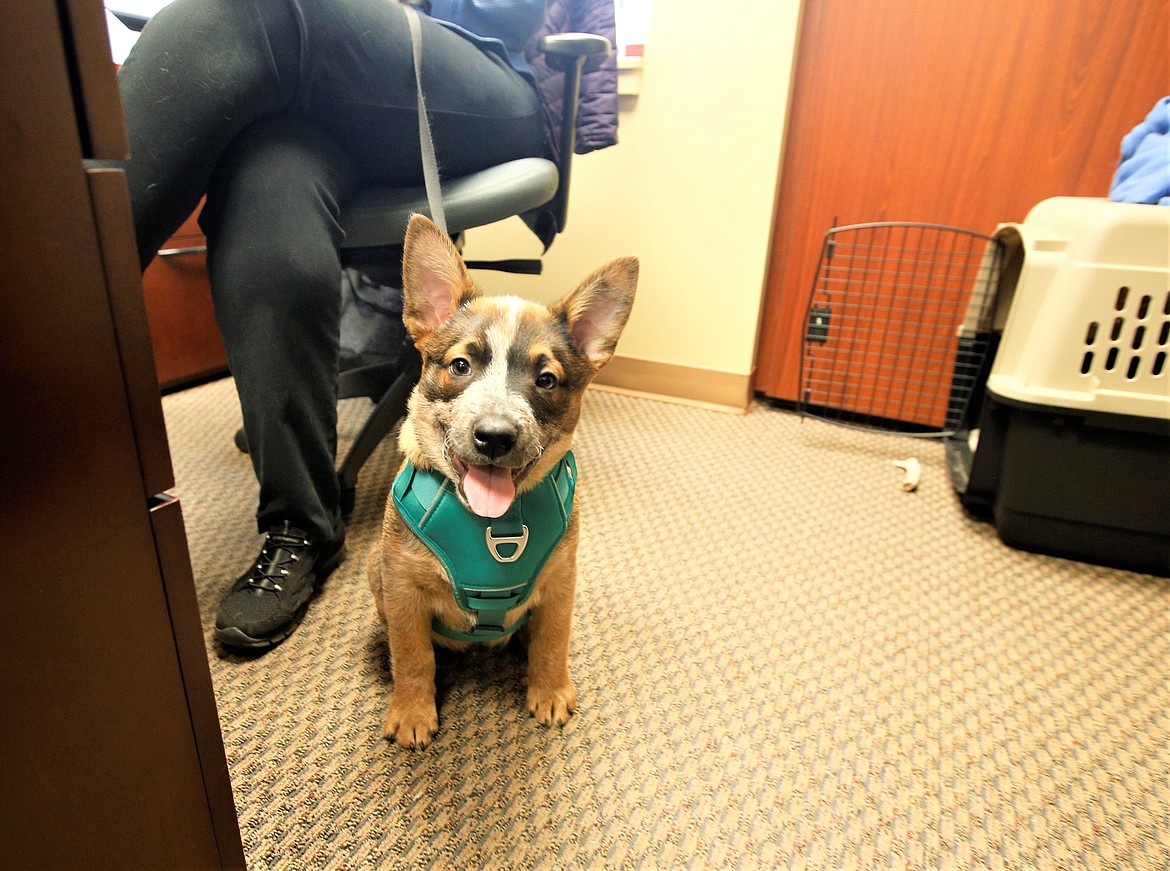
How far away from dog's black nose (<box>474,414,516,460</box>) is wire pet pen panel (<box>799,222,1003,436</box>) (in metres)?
1.35

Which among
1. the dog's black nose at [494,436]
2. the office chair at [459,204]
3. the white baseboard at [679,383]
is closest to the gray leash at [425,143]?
the office chair at [459,204]

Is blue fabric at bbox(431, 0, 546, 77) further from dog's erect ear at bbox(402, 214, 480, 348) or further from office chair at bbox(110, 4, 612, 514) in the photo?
dog's erect ear at bbox(402, 214, 480, 348)

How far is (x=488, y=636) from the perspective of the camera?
2.93 feet

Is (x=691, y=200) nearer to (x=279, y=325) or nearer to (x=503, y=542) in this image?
(x=279, y=325)

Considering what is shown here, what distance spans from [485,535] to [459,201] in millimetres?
700

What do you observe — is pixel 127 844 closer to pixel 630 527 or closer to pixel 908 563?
pixel 630 527

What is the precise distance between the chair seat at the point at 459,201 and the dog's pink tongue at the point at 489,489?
1.81ft

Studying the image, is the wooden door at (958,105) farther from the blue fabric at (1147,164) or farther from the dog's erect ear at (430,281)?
the dog's erect ear at (430,281)

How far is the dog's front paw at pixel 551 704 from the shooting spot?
0.91m

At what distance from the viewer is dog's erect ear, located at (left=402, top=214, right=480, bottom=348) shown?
32.6 inches

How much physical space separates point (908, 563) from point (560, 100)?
124 cm

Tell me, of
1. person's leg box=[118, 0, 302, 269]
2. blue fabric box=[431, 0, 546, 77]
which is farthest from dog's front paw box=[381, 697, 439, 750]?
blue fabric box=[431, 0, 546, 77]

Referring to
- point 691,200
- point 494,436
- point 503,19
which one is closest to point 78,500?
point 494,436

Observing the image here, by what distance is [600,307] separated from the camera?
88cm
